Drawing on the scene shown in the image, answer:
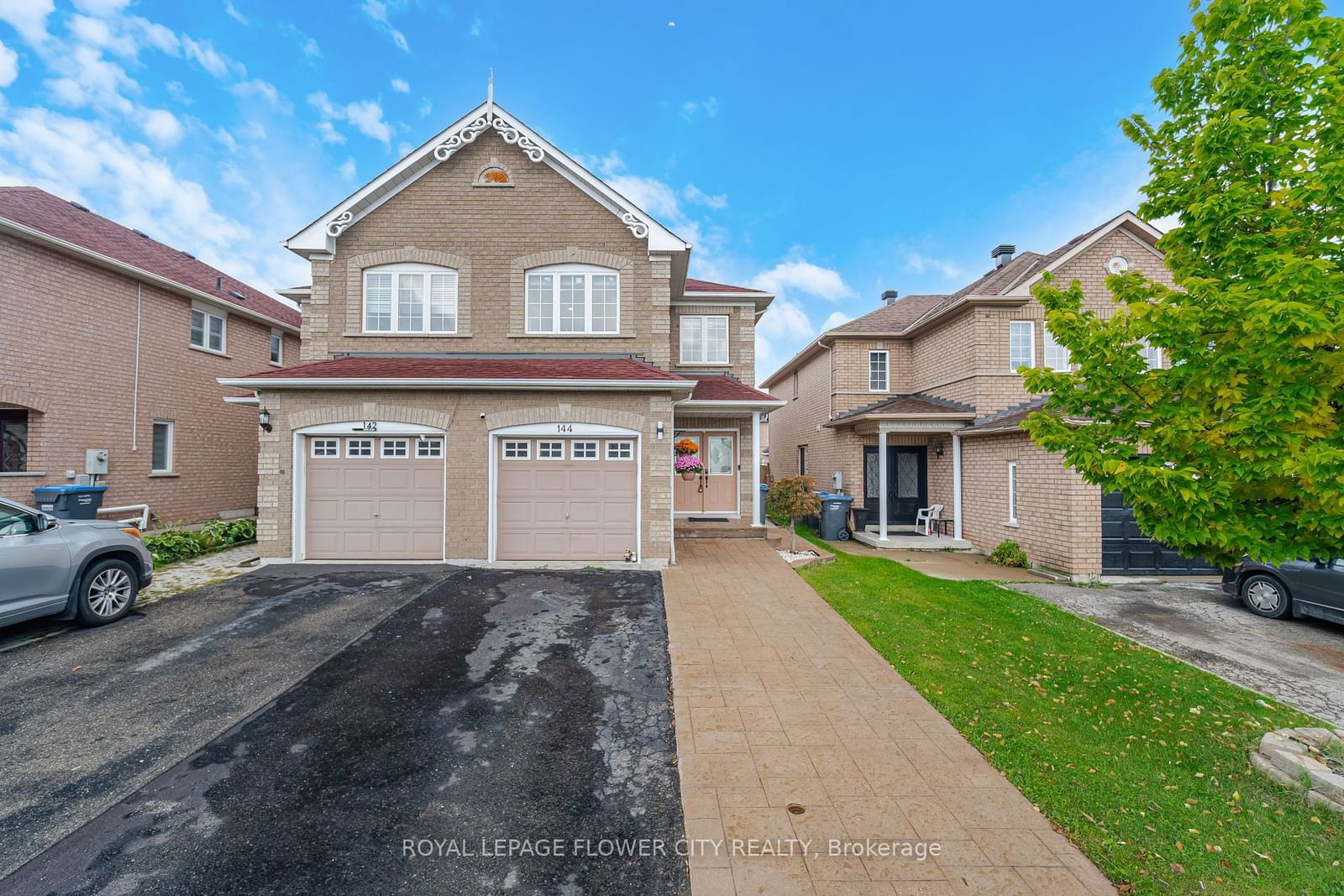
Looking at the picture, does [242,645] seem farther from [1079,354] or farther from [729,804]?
[1079,354]

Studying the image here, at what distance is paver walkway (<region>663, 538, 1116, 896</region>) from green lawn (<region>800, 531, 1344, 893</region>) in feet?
0.89

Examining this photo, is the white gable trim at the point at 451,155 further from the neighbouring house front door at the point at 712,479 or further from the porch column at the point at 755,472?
the neighbouring house front door at the point at 712,479

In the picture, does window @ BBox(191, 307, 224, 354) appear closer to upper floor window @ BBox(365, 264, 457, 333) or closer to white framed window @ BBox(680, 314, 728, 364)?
upper floor window @ BBox(365, 264, 457, 333)

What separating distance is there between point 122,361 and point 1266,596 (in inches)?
888

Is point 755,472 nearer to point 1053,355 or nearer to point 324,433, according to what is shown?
point 1053,355

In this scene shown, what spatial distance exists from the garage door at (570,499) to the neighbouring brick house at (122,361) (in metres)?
9.91

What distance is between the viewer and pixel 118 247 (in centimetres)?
1291

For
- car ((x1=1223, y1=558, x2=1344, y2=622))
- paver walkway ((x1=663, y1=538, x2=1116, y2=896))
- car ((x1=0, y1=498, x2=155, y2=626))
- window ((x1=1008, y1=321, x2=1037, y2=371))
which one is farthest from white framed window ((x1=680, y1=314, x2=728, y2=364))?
car ((x1=0, y1=498, x2=155, y2=626))

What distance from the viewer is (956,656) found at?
19.7 feet

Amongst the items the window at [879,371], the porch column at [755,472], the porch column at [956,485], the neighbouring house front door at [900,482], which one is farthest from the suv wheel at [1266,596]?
the window at [879,371]

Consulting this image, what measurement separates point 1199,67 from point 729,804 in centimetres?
654

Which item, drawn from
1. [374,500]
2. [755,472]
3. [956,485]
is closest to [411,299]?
[374,500]

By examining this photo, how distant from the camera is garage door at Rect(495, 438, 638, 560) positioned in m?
10.1

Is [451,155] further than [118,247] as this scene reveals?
No
